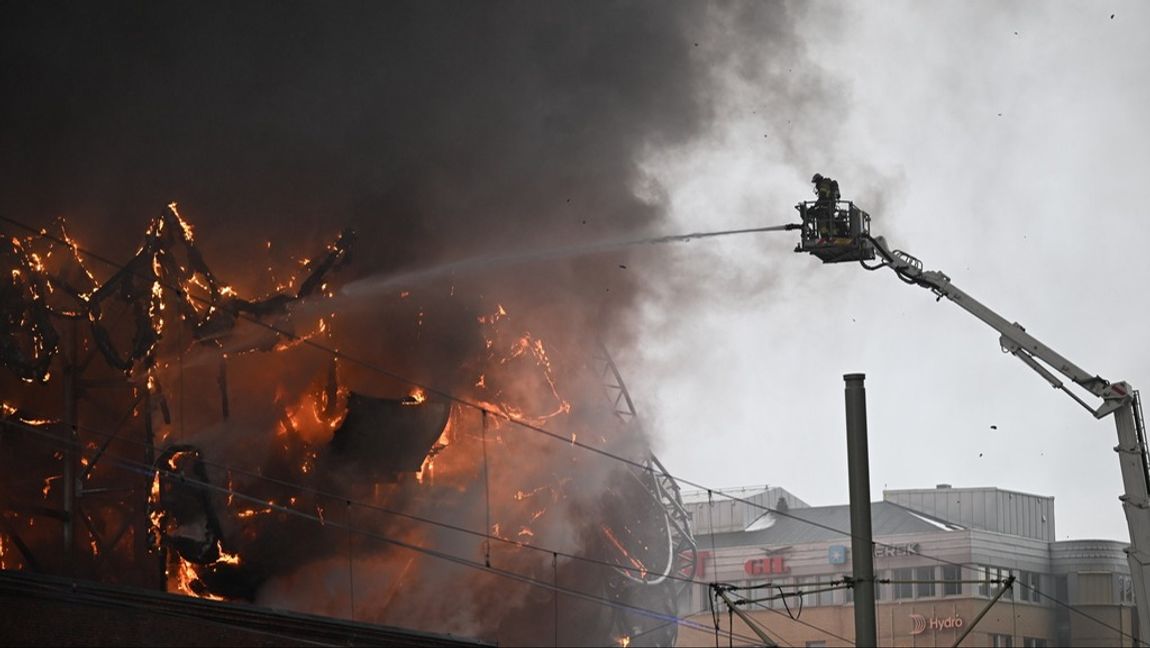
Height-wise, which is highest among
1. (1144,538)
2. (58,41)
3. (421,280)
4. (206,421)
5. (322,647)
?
(58,41)

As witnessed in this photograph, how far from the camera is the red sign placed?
261 ft

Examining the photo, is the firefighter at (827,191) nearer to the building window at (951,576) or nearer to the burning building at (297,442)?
the burning building at (297,442)

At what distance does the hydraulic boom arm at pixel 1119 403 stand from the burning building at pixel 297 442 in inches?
461

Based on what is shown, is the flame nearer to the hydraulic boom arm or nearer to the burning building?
the burning building

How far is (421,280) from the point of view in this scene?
1877 inches

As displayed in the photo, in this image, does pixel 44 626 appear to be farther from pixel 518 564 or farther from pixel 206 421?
pixel 518 564

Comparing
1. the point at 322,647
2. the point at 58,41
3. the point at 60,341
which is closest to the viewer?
the point at 322,647

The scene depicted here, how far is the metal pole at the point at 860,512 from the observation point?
77.9 ft

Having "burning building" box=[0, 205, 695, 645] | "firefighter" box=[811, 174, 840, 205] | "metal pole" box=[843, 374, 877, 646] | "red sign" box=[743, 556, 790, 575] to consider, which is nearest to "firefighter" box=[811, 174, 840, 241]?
"firefighter" box=[811, 174, 840, 205]

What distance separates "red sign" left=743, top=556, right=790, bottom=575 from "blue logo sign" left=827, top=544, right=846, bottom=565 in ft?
7.27

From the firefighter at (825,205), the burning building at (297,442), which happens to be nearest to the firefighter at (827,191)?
the firefighter at (825,205)

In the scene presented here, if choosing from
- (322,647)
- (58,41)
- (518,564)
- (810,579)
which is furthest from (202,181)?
(810,579)

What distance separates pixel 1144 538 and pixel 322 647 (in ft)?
57.4

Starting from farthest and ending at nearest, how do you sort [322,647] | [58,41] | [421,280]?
[421,280] → [58,41] → [322,647]
